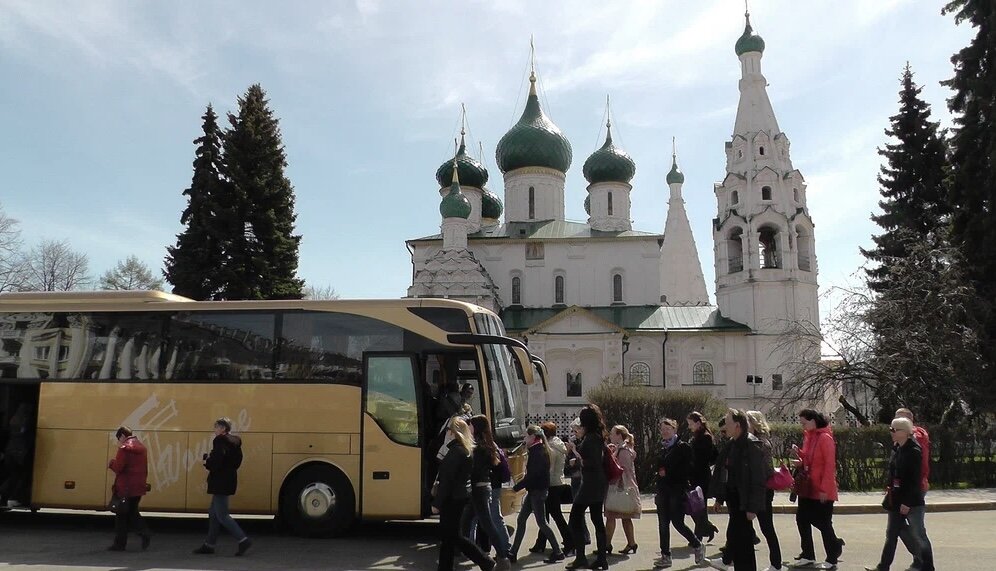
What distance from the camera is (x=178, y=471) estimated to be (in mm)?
10867

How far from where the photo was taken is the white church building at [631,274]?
40500 millimetres

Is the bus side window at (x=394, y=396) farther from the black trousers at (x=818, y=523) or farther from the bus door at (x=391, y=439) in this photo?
the black trousers at (x=818, y=523)

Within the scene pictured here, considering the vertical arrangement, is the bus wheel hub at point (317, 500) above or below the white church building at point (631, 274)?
below

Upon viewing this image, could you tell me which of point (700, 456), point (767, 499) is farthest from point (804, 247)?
point (767, 499)

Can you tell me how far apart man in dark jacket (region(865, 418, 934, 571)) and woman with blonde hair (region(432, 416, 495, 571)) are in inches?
174

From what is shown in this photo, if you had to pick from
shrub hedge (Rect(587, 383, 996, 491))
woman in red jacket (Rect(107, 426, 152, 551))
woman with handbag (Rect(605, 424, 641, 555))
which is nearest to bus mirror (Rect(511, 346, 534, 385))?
woman with handbag (Rect(605, 424, 641, 555))

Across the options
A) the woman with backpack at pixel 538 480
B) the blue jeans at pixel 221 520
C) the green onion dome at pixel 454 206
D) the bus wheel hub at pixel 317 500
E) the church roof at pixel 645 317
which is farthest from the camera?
the green onion dome at pixel 454 206

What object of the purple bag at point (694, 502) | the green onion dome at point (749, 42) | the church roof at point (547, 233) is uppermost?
the green onion dome at point (749, 42)

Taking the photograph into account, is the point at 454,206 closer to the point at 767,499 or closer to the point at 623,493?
the point at 623,493

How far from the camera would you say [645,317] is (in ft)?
141

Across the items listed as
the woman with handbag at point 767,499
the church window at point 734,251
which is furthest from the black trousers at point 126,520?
the church window at point 734,251

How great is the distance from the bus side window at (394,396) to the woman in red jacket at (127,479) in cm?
297

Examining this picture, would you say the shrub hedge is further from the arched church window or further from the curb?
the arched church window

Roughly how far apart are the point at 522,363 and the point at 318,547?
3745mm
